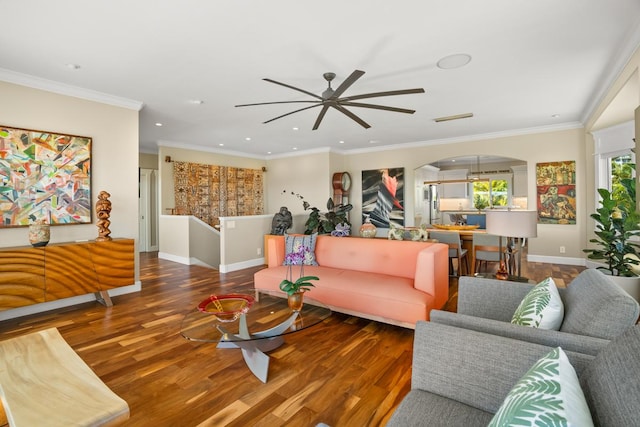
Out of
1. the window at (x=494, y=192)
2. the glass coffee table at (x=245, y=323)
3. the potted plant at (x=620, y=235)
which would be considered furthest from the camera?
the window at (x=494, y=192)

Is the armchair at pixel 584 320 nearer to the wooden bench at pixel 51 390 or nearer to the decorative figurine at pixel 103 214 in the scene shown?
the wooden bench at pixel 51 390

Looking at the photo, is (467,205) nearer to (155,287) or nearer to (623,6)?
(623,6)

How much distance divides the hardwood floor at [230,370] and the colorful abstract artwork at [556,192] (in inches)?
153

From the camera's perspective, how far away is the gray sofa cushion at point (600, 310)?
1.22 meters

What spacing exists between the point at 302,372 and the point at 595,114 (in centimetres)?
542

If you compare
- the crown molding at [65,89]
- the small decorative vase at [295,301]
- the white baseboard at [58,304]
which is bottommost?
the white baseboard at [58,304]

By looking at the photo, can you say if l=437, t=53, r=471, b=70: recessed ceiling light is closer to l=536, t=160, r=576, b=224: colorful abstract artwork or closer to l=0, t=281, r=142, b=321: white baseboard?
l=536, t=160, r=576, b=224: colorful abstract artwork

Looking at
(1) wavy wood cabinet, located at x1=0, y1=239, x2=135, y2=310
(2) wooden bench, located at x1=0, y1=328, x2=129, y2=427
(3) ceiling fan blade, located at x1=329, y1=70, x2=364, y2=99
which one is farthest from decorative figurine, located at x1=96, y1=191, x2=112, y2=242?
(3) ceiling fan blade, located at x1=329, y1=70, x2=364, y2=99

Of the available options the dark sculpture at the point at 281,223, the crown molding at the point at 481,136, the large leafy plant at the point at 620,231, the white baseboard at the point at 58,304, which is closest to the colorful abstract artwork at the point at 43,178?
the white baseboard at the point at 58,304

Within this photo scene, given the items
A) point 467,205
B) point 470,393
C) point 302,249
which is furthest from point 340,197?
point 470,393

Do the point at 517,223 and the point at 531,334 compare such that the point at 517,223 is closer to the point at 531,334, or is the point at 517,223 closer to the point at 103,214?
the point at 531,334

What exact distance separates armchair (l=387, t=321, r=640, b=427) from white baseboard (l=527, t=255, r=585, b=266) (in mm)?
6213

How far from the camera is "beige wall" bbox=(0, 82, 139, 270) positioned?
11.5 ft

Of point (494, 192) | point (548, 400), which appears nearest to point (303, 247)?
point (548, 400)
